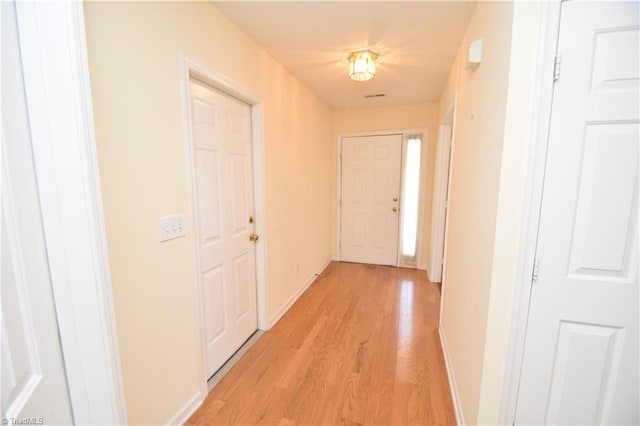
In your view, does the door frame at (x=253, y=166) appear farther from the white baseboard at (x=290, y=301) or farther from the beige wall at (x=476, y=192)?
the beige wall at (x=476, y=192)

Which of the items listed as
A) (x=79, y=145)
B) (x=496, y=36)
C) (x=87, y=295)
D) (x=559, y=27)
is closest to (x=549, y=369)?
(x=559, y=27)

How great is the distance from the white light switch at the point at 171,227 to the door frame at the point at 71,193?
13.0 inches

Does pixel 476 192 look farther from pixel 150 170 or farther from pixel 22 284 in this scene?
pixel 22 284

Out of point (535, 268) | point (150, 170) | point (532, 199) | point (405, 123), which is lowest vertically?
point (535, 268)

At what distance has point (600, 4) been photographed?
0.88m

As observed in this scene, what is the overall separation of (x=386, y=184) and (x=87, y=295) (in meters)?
3.53

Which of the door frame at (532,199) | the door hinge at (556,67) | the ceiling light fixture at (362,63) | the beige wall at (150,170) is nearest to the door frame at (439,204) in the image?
the ceiling light fixture at (362,63)

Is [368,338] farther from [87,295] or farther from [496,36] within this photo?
[496,36]

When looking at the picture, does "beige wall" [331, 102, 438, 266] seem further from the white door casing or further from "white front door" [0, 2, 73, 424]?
"white front door" [0, 2, 73, 424]

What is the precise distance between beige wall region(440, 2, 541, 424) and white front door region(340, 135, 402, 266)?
2149mm

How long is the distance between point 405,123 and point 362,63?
5.87 feet

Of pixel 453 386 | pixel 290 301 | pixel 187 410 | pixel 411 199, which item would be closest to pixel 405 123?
pixel 411 199

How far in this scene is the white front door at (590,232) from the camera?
35.0 inches

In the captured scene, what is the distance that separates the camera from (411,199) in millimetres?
3789
